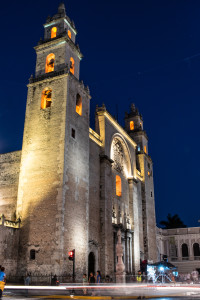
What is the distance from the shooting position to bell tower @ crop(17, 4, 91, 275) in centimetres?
2305

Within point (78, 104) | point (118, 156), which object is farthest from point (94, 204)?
point (118, 156)

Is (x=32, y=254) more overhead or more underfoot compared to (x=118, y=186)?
more underfoot

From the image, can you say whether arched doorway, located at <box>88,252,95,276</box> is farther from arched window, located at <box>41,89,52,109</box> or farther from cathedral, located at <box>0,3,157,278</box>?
arched window, located at <box>41,89,52,109</box>

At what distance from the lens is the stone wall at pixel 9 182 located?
89.2 feet

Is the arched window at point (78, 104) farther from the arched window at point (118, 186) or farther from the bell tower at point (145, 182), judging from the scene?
the bell tower at point (145, 182)

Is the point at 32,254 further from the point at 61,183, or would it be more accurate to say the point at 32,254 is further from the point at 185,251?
the point at 185,251

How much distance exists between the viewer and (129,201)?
39219mm

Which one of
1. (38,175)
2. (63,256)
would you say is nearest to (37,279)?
(63,256)

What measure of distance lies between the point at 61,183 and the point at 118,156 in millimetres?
15561

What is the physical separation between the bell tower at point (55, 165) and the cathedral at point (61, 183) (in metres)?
0.07

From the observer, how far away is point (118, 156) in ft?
126

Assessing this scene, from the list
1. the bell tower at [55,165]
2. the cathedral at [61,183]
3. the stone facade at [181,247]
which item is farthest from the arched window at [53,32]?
the stone facade at [181,247]

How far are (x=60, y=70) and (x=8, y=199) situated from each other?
40.1 ft

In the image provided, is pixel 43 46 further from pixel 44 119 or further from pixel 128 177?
pixel 128 177
